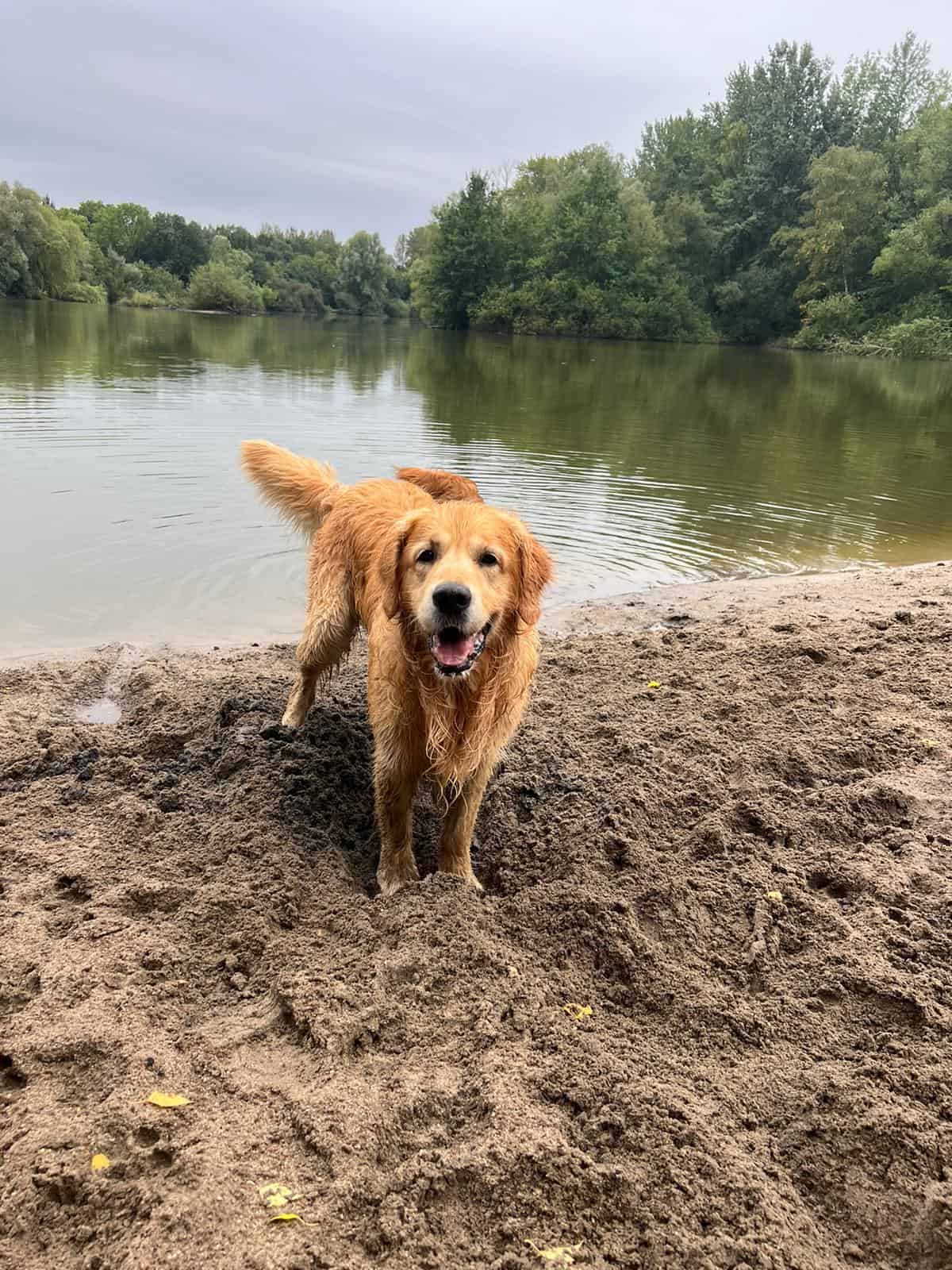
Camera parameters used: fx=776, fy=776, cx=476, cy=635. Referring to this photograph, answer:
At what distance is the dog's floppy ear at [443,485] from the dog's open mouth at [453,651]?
178 cm

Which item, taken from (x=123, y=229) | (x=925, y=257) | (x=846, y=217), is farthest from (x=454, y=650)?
(x=123, y=229)

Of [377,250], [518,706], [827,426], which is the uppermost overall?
[377,250]

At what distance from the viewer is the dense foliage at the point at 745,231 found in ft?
181

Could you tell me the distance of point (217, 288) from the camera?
83.4 m

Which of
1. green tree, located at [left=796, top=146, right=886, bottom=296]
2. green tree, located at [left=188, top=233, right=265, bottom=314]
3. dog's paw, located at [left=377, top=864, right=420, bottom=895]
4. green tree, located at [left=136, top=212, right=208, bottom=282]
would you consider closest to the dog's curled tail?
dog's paw, located at [left=377, top=864, right=420, bottom=895]

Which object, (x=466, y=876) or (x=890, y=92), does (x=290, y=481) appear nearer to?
(x=466, y=876)

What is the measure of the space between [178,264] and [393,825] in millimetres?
114558

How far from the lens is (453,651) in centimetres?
289

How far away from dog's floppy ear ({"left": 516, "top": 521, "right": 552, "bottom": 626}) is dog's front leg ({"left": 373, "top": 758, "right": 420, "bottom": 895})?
0.84 m

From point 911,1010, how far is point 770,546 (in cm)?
707

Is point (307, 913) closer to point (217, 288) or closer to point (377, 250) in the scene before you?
point (217, 288)

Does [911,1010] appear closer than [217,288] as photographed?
Yes

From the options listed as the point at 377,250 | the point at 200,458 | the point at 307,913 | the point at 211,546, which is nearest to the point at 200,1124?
the point at 307,913

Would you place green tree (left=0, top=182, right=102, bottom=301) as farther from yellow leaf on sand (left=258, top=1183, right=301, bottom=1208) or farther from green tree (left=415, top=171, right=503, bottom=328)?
yellow leaf on sand (left=258, top=1183, right=301, bottom=1208)
